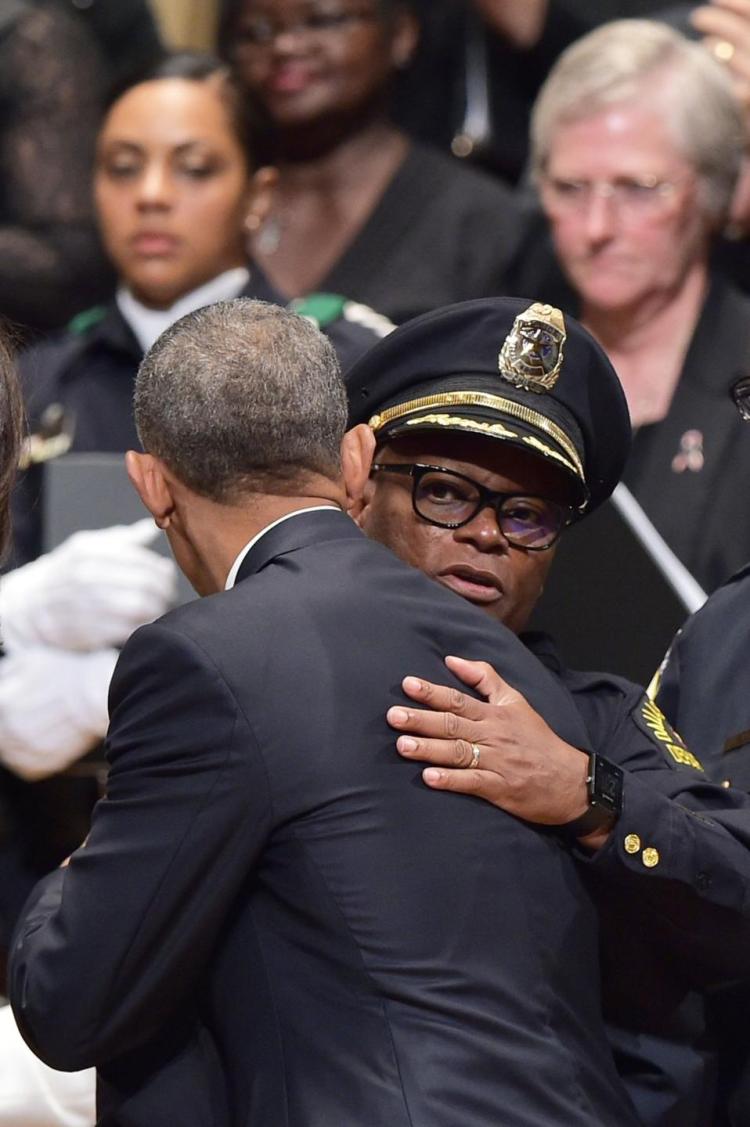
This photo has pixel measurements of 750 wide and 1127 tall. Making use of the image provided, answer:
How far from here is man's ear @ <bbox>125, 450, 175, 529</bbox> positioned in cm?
193

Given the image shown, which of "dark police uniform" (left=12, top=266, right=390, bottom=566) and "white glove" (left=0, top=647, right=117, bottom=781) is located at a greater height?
"dark police uniform" (left=12, top=266, right=390, bottom=566)

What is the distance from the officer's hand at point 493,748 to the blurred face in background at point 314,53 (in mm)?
2711

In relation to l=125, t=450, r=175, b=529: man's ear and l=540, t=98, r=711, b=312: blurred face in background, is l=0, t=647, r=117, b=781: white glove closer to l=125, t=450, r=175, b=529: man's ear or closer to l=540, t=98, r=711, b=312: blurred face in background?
l=540, t=98, r=711, b=312: blurred face in background

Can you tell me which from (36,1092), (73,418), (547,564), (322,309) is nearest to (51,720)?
(73,418)

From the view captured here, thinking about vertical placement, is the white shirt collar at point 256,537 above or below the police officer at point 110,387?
above

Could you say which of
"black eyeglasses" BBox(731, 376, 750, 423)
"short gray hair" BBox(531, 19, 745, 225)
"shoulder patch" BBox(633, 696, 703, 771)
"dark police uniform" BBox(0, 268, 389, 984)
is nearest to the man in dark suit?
"shoulder patch" BBox(633, 696, 703, 771)

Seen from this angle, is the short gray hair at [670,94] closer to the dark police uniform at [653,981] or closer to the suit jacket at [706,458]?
the suit jacket at [706,458]

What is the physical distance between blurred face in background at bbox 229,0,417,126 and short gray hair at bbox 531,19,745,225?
2.25 feet

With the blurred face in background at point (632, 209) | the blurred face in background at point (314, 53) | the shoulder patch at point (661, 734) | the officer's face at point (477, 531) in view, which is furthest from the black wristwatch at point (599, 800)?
the blurred face in background at point (314, 53)

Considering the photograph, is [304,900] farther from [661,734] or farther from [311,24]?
[311,24]

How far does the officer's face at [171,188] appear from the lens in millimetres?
3861

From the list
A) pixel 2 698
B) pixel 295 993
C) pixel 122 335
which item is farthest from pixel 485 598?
pixel 122 335

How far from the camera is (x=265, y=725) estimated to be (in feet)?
5.73

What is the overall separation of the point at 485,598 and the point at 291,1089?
0.62m
